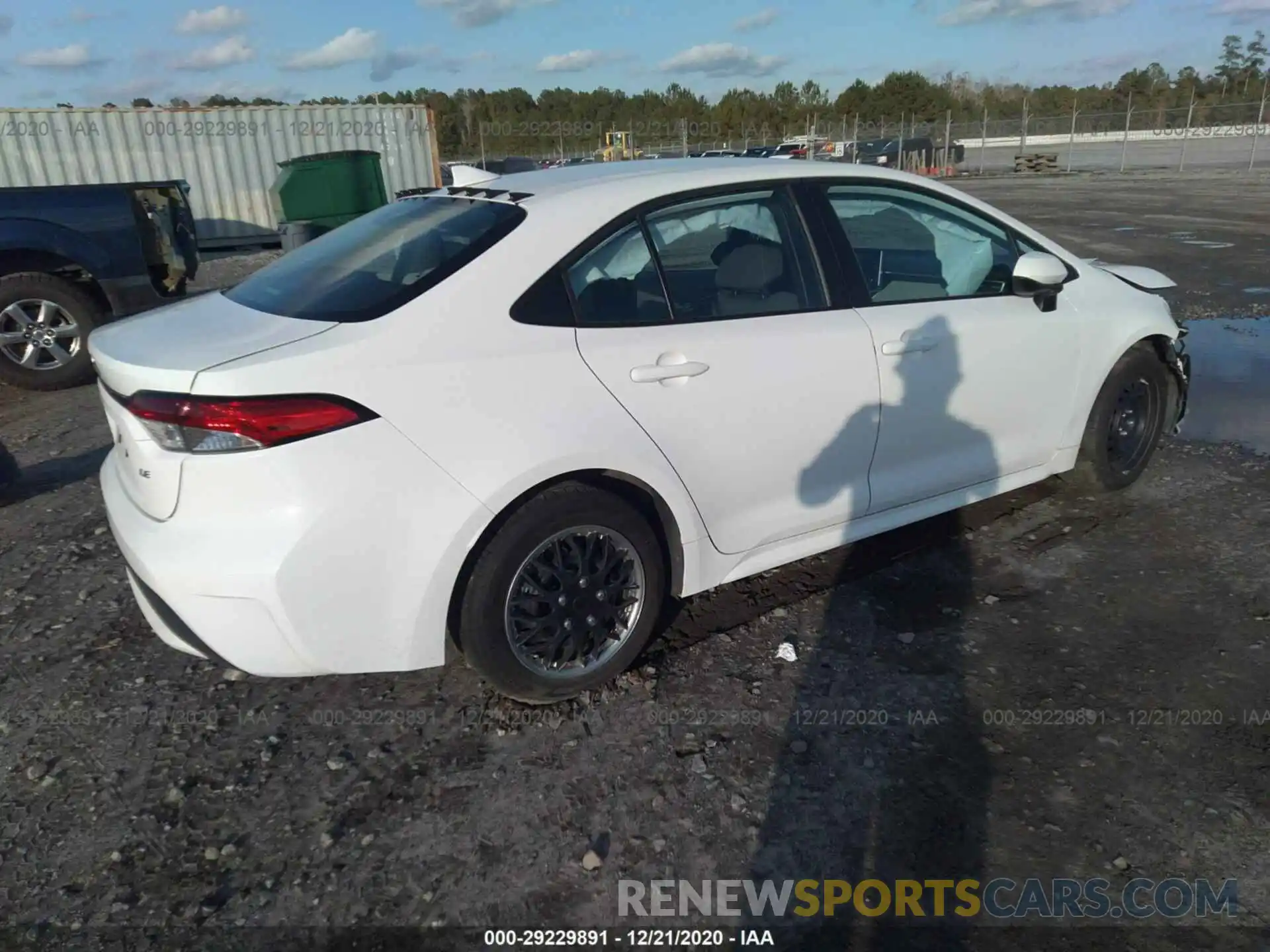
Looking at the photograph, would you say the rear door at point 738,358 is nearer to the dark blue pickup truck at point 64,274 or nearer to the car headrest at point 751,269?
the car headrest at point 751,269

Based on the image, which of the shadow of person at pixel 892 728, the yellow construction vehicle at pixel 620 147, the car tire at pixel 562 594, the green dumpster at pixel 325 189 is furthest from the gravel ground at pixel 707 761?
the yellow construction vehicle at pixel 620 147

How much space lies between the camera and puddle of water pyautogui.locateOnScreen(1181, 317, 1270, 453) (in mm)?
5398

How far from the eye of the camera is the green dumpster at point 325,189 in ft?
48.4

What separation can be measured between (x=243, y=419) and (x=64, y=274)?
18.3ft

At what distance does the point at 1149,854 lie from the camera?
7.66ft

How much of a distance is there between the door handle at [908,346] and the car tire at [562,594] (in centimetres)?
114

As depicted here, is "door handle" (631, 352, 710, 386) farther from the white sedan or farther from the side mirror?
the side mirror

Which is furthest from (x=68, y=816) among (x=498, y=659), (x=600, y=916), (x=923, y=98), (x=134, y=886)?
(x=923, y=98)

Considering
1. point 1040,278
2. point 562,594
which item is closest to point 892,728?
point 562,594

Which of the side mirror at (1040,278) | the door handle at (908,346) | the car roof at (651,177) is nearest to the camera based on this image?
the car roof at (651,177)

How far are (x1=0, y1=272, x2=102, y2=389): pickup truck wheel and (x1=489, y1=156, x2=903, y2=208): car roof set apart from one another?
4718 millimetres

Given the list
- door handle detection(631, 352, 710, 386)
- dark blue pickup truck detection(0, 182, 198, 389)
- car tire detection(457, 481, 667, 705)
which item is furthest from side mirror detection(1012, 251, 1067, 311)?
dark blue pickup truck detection(0, 182, 198, 389)

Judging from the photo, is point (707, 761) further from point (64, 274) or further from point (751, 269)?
point (64, 274)

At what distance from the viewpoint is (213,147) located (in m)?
17.2
